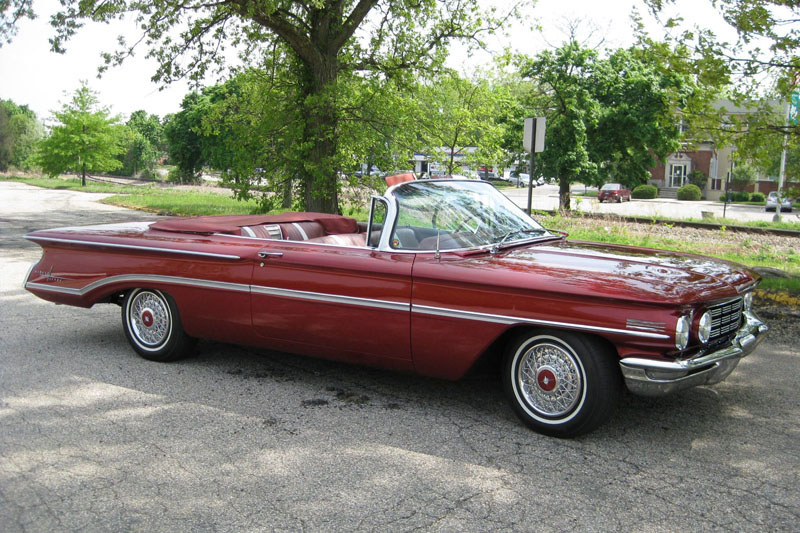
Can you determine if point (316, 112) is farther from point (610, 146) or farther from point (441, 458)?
point (610, 146)

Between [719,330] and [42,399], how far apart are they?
14.1 feet

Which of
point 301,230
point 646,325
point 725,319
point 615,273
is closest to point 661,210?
point 301,230

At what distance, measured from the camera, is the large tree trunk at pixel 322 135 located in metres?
13.3

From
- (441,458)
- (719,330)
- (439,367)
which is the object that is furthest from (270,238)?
(719,330)

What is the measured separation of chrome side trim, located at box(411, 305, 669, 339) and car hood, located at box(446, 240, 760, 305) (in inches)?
6.9

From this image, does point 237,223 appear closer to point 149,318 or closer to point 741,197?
point 149,318

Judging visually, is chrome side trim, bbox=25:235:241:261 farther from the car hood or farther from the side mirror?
the car hood

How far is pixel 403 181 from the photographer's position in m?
5.20

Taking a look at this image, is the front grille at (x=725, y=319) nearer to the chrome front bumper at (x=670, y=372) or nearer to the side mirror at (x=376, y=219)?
the chrome front bumper at (x=670, y=372)

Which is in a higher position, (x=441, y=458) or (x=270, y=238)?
(x=270, y=238)

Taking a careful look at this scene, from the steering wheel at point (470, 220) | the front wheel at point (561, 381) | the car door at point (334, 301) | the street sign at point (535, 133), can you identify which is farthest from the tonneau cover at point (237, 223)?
the street sign at point (535, 133)

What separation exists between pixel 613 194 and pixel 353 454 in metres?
44.0

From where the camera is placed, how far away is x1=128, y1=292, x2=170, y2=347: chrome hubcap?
5.53 meters

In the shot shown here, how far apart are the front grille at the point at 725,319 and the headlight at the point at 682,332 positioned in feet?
1.09
